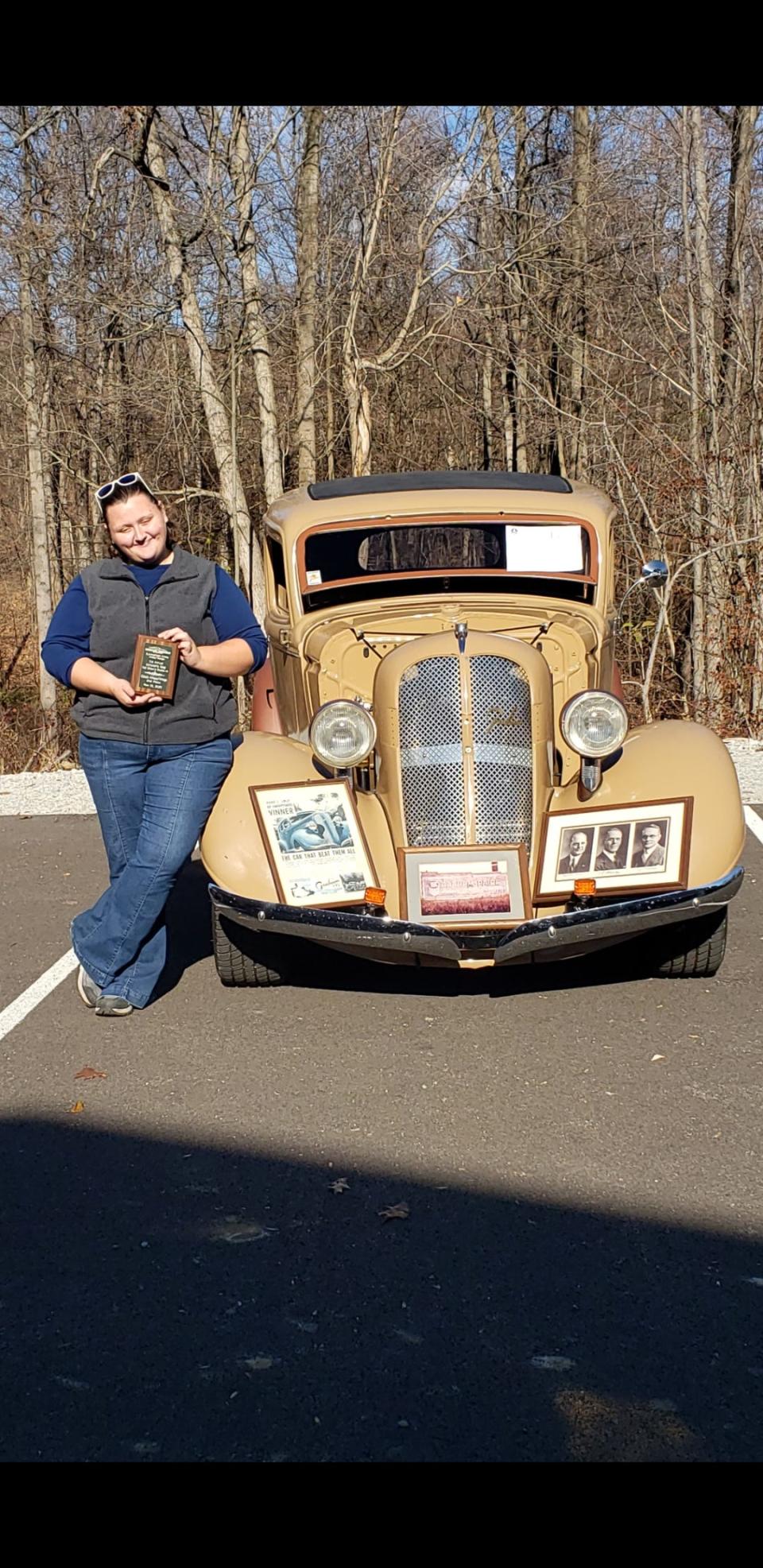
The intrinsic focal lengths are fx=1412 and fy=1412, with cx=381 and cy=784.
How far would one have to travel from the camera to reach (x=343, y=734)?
5.50 metres

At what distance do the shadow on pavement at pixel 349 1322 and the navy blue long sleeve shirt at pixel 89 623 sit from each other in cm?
187

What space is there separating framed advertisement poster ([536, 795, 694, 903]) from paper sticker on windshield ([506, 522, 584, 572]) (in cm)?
168

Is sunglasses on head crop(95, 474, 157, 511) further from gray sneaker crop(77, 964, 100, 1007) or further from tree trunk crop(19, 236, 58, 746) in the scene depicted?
tree trunk crop(19, 236, 58, 746)

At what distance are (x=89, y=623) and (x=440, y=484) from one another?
7.90 feet

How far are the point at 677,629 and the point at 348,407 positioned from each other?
544cm

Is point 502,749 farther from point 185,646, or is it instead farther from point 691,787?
point 185,646

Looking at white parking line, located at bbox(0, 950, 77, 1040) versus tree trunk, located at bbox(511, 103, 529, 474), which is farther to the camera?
tree trunk, located at bbox(511, 103, 529, 474)

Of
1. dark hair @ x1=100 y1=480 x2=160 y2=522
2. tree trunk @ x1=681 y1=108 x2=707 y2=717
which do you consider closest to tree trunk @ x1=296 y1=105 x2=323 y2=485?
tree trunk @ x1=681 y1=108 x2=707 y2=717

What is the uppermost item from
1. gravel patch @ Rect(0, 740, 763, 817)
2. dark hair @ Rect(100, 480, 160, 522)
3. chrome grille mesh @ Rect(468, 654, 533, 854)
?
dark hair @ Rect(100, 480, 160, 522)

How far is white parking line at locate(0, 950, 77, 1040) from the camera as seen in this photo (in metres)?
5.45

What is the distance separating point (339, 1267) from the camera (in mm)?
3520
